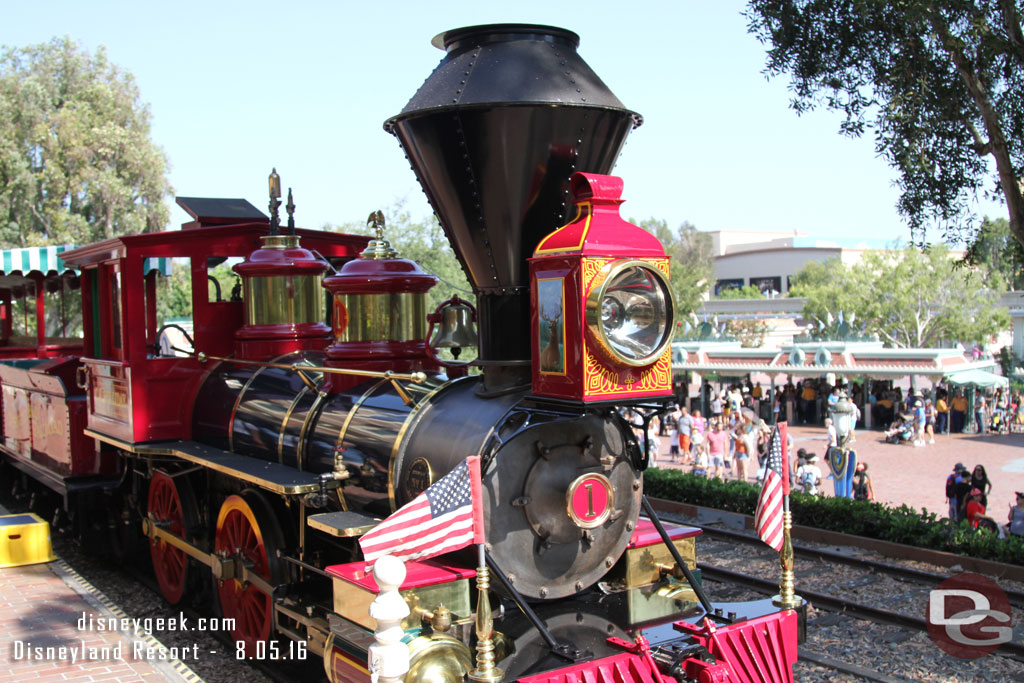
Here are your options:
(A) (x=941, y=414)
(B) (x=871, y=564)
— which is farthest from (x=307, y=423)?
(A) (x=941, y=414)

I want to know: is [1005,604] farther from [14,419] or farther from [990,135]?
[14,419]

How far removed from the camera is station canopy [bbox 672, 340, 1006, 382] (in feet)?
74.0

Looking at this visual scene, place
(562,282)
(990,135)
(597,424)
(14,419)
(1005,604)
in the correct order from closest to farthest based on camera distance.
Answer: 1. (562,282)
2. (597,424)
3. (1005,604)
4. (990,135)
5. (14,419)

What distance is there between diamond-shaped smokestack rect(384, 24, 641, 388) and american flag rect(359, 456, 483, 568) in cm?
106

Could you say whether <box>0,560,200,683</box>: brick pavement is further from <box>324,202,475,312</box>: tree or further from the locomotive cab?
<box>324,202,475,312</box>: tree

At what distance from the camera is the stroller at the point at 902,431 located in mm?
20766

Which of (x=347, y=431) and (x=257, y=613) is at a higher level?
(x=347, y=431)

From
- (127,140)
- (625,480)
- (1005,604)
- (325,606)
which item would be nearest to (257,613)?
(325,606)

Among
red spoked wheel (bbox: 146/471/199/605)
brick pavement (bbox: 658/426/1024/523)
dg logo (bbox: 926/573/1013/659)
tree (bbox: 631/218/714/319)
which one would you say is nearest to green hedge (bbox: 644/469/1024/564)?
dg logo (bbox: 926/573/1013/659)

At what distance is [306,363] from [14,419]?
6.41 metres

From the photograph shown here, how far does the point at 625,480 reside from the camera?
5023mm

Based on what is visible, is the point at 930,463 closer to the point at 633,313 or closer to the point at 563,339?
the point at 633,313

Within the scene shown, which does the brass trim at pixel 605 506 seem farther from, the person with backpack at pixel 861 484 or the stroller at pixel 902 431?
the stroller at pixel 902 431

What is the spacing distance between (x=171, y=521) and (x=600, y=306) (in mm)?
4910
